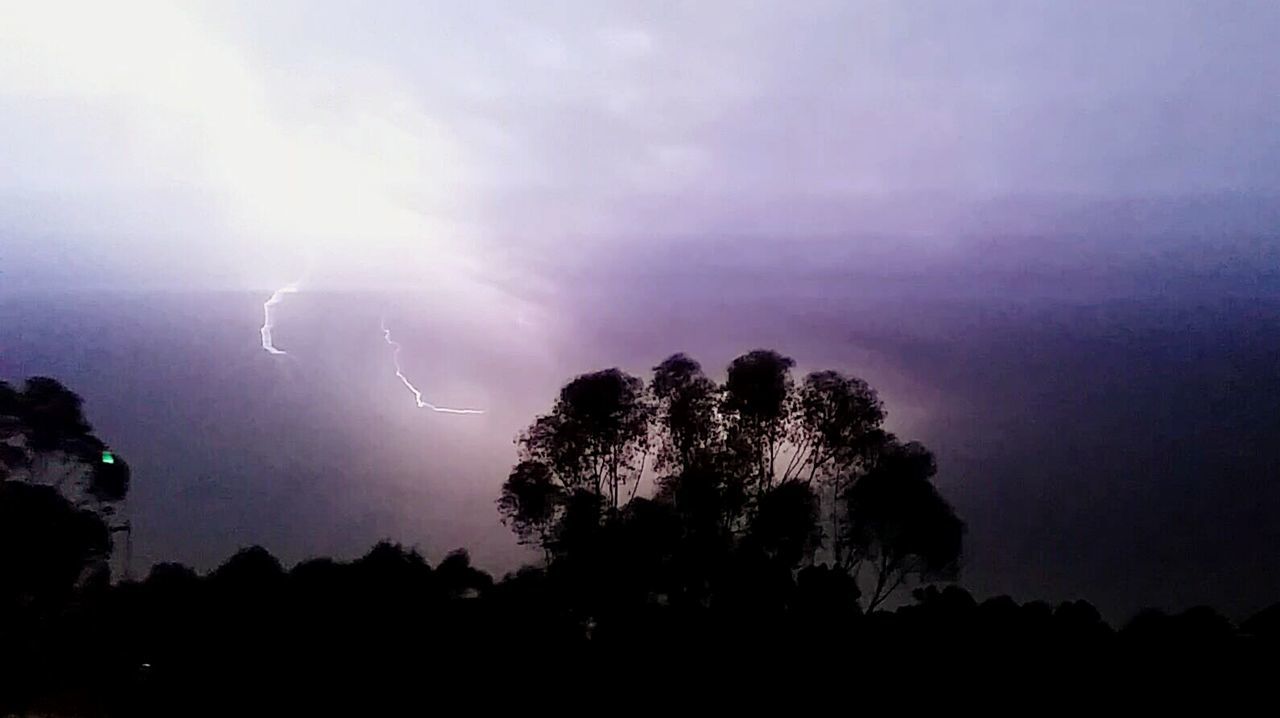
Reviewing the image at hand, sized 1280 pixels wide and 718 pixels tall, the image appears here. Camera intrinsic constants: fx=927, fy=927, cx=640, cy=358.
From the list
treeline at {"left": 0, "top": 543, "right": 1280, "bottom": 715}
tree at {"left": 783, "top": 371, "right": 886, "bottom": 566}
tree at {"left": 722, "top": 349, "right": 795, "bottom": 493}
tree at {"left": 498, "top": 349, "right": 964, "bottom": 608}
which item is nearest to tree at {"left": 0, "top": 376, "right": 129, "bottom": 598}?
treeline at {"left": 0, "top": 543, "right": 1280, "bottom": 715}

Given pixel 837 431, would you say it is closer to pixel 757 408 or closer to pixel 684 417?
pixel 757 408

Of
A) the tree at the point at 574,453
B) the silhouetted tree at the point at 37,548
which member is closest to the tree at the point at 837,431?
the tree at the point at 574,453

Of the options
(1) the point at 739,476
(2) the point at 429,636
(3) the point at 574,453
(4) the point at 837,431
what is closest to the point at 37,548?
(2) the point at 429,636

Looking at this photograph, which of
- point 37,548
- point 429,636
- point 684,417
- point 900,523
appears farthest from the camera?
point 684,417

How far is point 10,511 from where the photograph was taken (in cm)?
809

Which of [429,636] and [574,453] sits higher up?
[574,453]

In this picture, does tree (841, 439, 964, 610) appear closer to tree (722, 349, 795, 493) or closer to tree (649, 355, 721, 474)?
tree (722, 349, 795, 493)

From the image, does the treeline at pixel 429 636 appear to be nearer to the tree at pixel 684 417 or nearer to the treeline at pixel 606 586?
the treeline at pixel 606 586

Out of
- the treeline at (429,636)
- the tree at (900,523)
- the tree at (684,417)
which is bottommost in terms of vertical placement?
the treeline at (429,636)

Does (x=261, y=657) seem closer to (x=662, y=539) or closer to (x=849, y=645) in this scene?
(x=662, y=539)

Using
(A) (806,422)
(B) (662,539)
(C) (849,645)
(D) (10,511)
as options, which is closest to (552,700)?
(B) (662,539)

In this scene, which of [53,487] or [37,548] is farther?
[53,487]

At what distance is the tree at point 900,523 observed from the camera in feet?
27.9

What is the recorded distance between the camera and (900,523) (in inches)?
335
